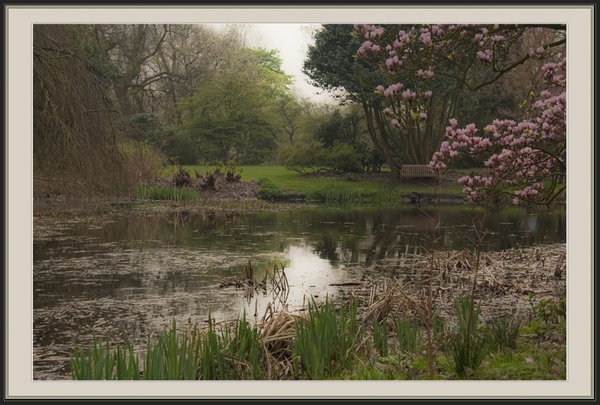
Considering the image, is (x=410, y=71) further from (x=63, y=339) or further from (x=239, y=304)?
(x=63, y=339)

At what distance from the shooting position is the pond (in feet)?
23.9

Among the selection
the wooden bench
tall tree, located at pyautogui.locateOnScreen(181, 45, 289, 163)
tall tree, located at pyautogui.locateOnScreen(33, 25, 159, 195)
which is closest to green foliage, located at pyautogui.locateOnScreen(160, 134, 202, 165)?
tall tree, located at pyautogui.locateOnScreen(181, 45, 289, 163)

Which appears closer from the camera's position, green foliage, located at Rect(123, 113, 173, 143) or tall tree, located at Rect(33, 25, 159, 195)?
tall tree, located at Rect(33, 25, 159, 195)

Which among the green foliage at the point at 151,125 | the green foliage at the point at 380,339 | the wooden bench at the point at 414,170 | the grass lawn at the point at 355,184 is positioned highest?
the green foliage at the point at 151,125

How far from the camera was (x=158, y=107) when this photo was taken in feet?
125

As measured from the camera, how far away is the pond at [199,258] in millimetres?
7285

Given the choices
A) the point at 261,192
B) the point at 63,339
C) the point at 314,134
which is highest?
the point at 314,134

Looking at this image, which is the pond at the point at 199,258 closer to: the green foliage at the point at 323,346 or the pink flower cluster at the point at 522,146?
the green foliage at the point at 323,346

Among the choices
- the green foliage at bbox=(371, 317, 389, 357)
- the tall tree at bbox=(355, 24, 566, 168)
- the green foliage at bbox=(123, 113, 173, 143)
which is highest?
the green foliage at bbox=(123, 113, 173, 143)

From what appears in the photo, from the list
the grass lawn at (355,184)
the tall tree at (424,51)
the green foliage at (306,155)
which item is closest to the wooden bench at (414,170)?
the grass lawn at (355,184)

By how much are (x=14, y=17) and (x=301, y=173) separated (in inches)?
1010

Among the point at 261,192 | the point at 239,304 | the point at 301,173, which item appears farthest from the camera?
the point at 301,173

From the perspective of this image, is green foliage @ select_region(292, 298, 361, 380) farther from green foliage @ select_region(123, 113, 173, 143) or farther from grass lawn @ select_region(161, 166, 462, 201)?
green foliage @ select_region(123, 113, 173, 143)

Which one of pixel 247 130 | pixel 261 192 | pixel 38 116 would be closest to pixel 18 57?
pixel 38 116
